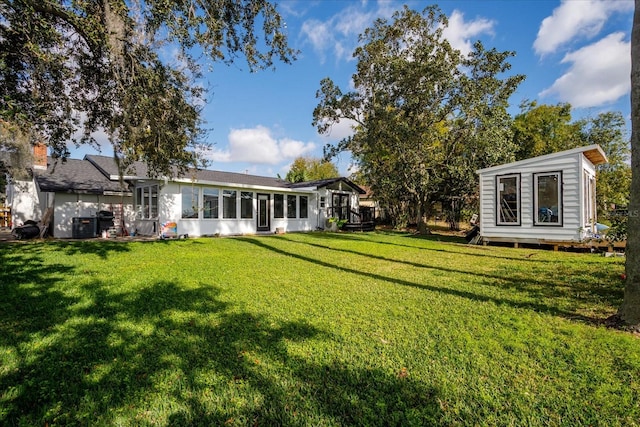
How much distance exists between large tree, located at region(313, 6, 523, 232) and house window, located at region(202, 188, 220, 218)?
7.84 metres

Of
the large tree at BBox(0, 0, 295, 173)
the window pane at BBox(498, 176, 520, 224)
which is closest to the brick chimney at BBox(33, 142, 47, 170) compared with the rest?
the large tree at BBox(0, 0, 295, 173)

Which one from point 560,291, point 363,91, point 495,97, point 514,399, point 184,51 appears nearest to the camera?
point 514,399

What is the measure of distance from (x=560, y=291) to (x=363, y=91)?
535 inches

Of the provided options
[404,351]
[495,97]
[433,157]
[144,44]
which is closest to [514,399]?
[404,351]

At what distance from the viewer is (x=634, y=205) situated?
3.46m

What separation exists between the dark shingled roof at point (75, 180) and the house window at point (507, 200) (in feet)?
51.4

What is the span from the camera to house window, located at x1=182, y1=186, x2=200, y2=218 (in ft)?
46.0

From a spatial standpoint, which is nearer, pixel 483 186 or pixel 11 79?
Answer: pixel 11 79

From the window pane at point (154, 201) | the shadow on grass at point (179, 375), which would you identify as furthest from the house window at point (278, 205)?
the shadow on grass at point (179, 375)

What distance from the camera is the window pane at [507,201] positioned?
11461mm

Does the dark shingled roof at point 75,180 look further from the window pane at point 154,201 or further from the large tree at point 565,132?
the large tree at point 565,132

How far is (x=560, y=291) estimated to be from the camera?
523 centimetres

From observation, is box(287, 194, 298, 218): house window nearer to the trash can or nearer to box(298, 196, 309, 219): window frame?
box(298, 196, 309, 219): window frame

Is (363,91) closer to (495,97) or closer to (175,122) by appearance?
(495,97)
